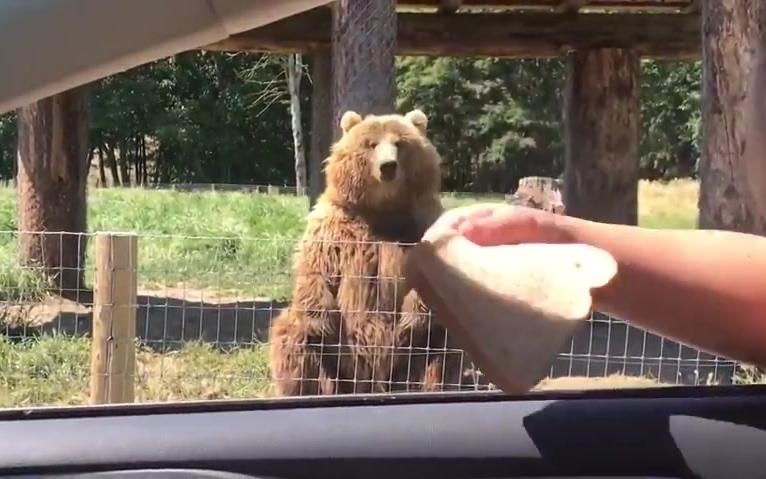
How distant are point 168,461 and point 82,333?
19.6 feet

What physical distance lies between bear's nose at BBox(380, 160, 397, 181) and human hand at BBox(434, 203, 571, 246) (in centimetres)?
370

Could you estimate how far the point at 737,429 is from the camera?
170 cm

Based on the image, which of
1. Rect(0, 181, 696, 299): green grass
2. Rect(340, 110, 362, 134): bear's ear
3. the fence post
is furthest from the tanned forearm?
Rect(340, 110, 362, 134): bear's ear

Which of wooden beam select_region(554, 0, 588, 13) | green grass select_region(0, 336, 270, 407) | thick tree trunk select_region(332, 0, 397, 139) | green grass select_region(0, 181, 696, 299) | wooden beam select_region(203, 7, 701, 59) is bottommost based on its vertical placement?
green grass select_region(0, 336, 270, 407)

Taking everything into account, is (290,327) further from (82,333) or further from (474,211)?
(474,211)

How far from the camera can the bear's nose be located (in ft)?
17.4

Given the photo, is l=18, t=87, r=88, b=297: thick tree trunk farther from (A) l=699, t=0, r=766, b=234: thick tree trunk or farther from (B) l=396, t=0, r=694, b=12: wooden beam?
(A) l=699, t=0, r=766, b=234: thick tree trunk

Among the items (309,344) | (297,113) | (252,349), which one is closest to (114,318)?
(309,344)

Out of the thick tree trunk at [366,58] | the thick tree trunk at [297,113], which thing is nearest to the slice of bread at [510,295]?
the thick tree trunk at [366,58]

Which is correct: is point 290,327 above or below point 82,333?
above

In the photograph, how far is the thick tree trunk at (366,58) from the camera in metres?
6.39

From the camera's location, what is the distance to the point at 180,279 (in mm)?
8773

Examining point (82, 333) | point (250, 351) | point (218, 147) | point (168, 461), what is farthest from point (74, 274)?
point (218, 147)

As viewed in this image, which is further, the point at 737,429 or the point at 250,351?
the point at 250,351
